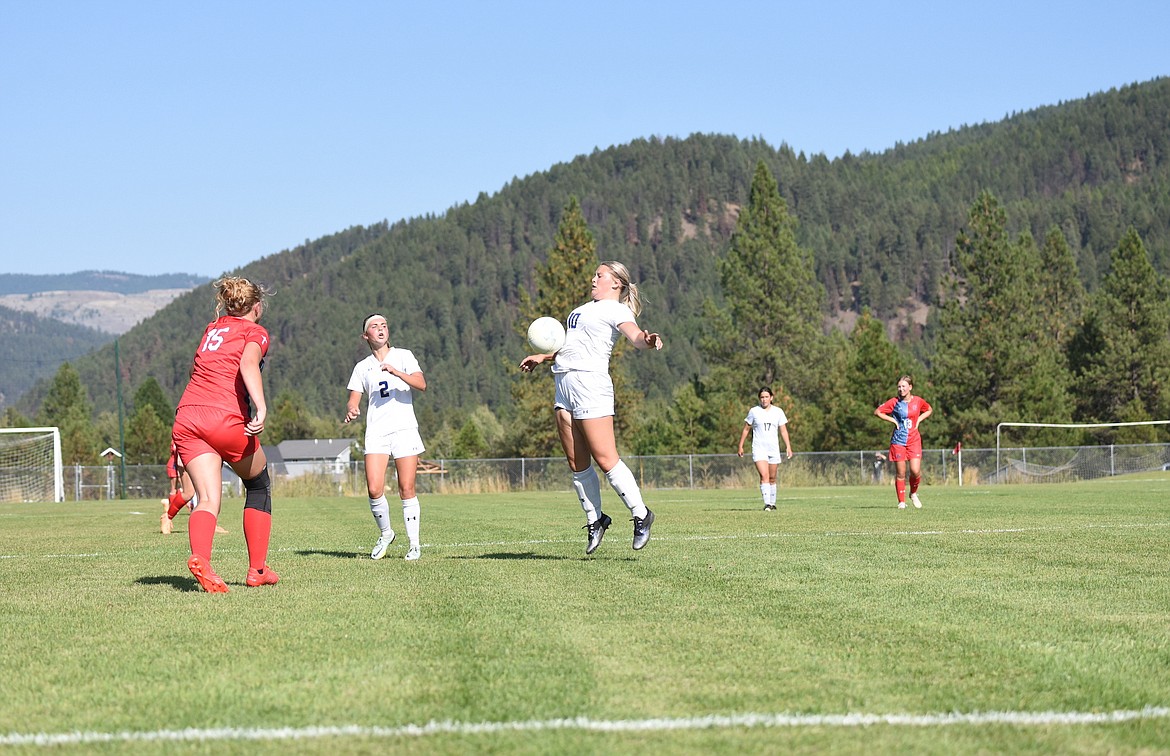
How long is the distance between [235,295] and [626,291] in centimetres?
314

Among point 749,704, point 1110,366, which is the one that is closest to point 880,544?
point 749,704

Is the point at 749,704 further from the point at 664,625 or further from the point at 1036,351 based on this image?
the point at 1036,351

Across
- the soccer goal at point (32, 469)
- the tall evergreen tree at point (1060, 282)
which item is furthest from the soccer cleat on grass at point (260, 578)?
Answer: the tall evergreen tree at point (1060, 282)

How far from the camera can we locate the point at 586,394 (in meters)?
9.59

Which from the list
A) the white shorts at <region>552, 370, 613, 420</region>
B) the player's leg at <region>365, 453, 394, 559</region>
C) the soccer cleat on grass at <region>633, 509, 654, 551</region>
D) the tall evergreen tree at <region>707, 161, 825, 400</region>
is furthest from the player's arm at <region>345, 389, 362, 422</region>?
the tall evergreen tree at <region>707, 161, 825, 400</region>

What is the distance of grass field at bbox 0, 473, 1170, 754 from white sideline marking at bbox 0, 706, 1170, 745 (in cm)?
1

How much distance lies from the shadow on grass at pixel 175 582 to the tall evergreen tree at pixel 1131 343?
70065 millimetres

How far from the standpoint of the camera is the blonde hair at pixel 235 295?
8203mm

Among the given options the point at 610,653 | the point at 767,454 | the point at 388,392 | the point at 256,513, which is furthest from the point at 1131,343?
the point at 610,653

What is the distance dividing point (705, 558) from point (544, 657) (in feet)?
14.9

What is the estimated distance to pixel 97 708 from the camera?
4340 mm

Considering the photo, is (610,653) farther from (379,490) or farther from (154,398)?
(154,398)

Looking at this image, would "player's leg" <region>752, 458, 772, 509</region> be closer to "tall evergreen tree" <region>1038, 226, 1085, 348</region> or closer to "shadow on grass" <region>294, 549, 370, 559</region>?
"shadow on grass" <region>294, 549, 370, 559</region>

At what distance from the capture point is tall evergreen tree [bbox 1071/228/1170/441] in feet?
238
